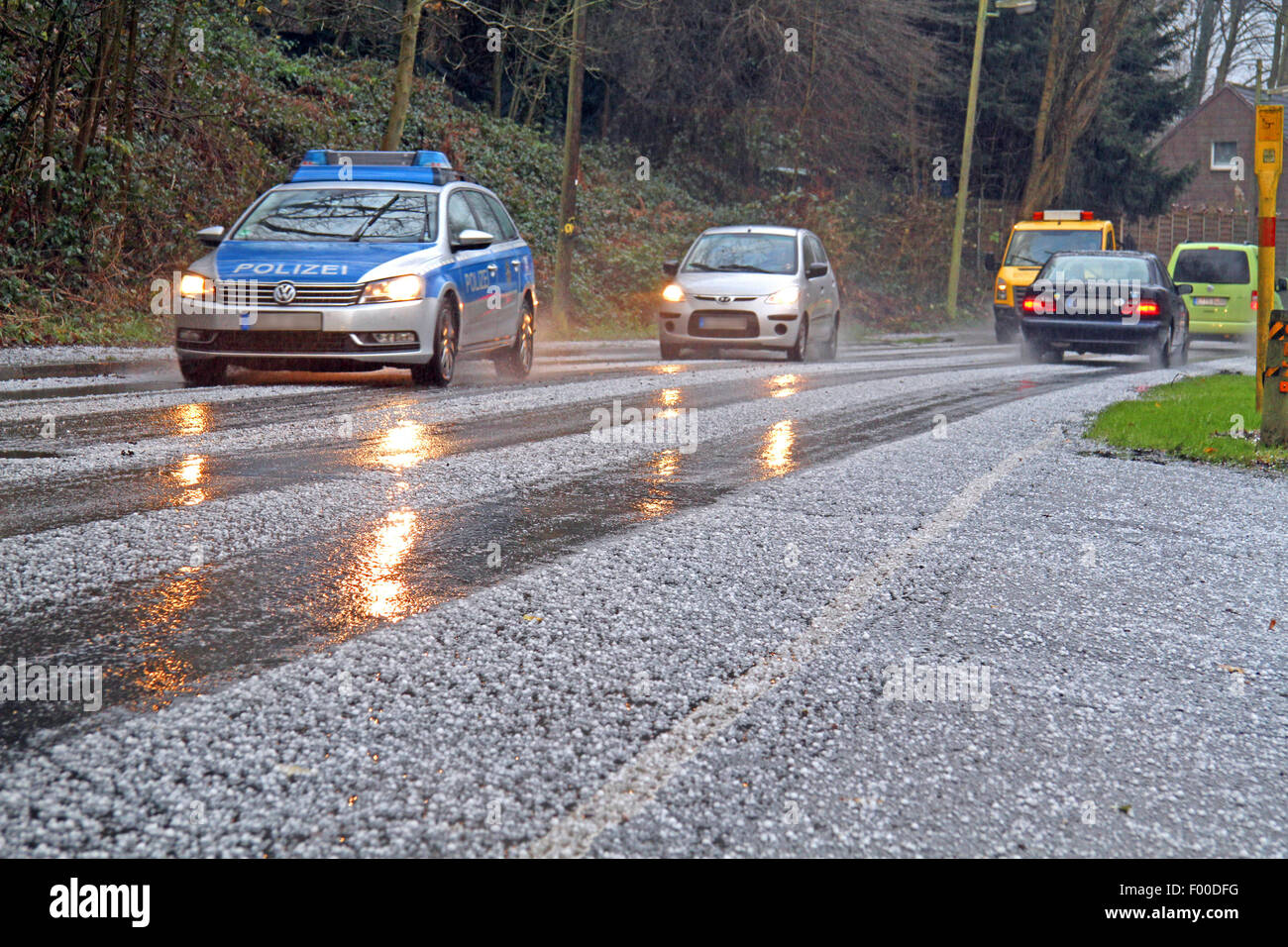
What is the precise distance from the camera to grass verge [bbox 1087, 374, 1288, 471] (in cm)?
941

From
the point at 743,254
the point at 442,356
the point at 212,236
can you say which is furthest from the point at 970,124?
the point at 212,236

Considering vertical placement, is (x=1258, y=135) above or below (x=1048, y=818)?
above

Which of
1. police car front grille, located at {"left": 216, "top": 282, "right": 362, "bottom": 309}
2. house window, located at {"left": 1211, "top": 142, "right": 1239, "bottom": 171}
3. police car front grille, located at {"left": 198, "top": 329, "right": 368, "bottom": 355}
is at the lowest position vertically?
police car front grille, located at {"left": 198, "top": 329, "right": 368, "bottom": 355}

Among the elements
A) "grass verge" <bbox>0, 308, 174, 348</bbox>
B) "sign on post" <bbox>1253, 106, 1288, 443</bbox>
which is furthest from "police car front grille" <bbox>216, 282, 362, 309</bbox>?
"sign on post" <bbox>1253, 106, 1288, 443</bbox>

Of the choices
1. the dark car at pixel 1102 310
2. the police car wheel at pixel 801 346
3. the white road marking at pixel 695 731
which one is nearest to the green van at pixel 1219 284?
the dark car at pixel 1102 310

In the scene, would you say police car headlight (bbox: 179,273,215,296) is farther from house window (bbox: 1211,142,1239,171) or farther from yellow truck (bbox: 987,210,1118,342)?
house window (bbox: 1211,142,1239,171)

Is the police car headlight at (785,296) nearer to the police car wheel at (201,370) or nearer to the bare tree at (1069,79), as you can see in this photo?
the police car wheel at (201,370)

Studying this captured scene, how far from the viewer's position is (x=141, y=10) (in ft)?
61.3

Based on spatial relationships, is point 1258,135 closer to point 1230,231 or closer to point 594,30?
point 594,30

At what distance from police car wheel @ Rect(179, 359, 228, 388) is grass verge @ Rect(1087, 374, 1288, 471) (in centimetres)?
715

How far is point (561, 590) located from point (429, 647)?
2.88 ft

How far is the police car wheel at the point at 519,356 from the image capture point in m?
14.1

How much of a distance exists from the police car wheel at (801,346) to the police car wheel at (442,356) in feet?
22.7

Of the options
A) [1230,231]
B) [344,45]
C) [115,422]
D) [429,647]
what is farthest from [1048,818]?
[1230,231]
